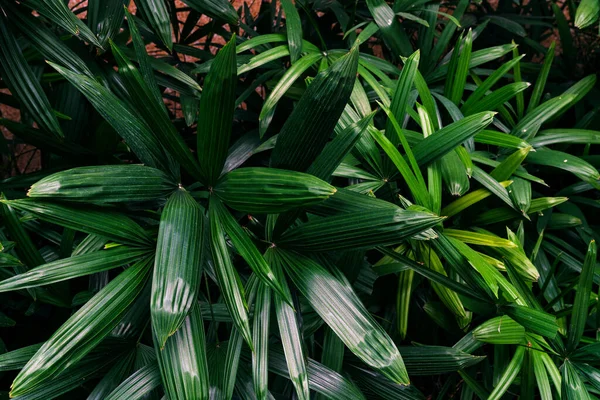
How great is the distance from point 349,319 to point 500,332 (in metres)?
0.31

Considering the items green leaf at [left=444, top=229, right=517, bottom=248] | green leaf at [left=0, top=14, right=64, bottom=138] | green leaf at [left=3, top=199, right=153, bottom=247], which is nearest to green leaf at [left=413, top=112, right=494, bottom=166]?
green leaf at [left=444, top=229, right=517, bottom=248]

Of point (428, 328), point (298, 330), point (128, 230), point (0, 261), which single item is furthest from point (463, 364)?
point (0, 261)

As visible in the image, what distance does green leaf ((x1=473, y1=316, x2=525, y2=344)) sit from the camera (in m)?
0.88

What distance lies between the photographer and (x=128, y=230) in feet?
2.29

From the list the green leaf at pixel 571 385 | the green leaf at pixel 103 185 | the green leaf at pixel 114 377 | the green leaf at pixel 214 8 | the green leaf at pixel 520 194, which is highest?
the green leaf at pixel 214 8

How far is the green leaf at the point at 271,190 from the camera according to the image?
24.7 inches

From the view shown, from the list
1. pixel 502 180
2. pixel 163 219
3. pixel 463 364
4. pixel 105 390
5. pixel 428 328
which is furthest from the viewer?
pixel 428 328

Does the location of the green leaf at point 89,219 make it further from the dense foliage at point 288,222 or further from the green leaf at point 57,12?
the green leaf at point 57,12

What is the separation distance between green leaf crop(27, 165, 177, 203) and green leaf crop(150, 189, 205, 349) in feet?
0.10

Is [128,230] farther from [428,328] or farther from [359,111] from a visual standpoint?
[428,328]

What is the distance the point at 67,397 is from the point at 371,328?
612mm

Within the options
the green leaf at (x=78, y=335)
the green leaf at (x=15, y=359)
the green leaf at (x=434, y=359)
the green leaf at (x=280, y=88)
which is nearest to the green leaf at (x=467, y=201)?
the green leaf at (x=434, y=359)

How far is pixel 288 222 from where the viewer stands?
0.74 m

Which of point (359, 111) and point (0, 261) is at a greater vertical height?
point (359, 111)
